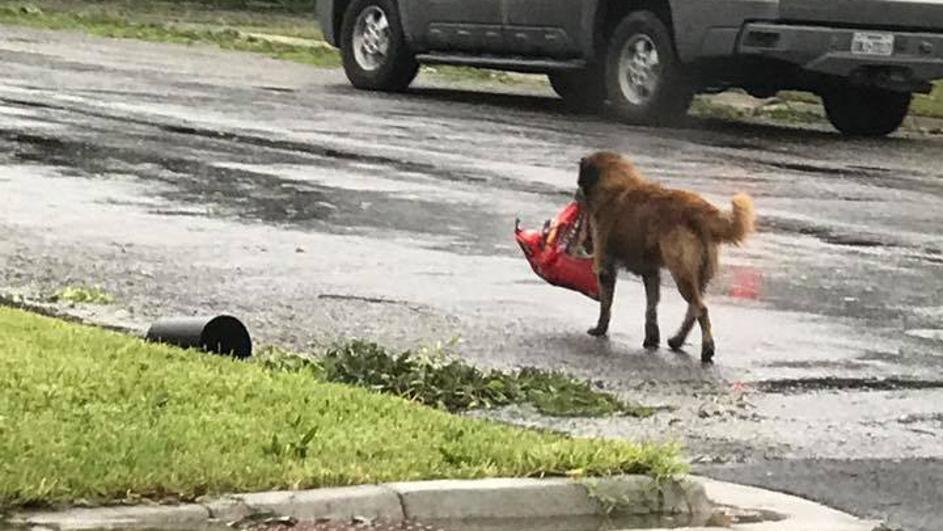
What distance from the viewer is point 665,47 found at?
663 inches

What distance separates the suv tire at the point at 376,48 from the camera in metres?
19.5

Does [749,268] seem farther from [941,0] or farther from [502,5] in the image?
[502,5]

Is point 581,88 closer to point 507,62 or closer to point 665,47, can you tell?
point 507,62

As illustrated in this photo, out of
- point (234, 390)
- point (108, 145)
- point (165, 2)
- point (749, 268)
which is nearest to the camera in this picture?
point (234, 390)

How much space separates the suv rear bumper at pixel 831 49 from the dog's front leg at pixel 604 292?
26.7 feet

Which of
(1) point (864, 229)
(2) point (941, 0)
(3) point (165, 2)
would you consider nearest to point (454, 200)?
(1) point (864, 229)

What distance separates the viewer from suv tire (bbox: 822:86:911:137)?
17.9 meters

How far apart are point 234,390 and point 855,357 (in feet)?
9.03

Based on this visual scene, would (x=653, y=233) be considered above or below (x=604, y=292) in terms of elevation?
above

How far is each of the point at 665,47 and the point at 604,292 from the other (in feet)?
29.3

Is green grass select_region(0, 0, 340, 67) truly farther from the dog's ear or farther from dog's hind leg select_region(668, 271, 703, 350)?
dog's hind leg select_region(668, 271, 703, 350)

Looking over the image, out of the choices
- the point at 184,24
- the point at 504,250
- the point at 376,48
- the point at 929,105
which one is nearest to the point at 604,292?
the point at 504,250

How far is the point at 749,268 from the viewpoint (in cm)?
1007

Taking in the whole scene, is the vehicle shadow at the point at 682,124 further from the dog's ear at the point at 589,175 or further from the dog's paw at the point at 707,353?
the dog's paw at the point at 707,353
